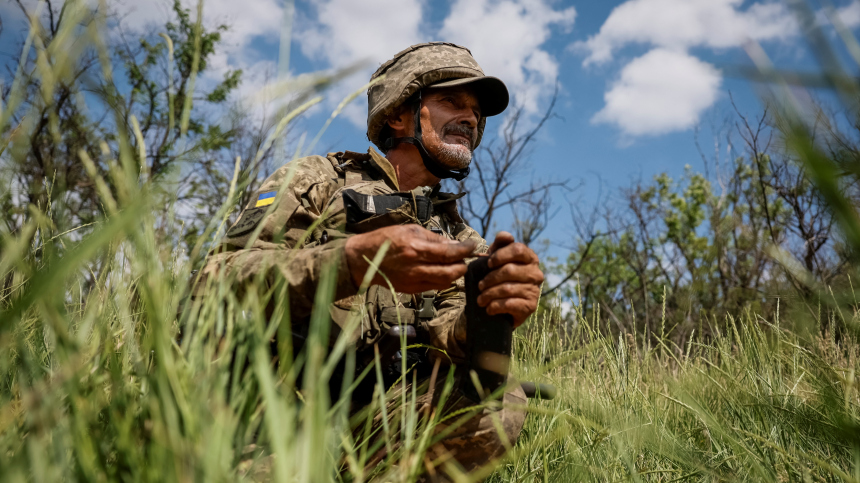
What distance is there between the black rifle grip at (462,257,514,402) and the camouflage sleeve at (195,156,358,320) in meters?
0.37

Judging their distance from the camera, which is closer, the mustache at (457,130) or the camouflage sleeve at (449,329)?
the camouflage sleeve at (449,329)

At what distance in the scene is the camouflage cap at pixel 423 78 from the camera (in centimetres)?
263

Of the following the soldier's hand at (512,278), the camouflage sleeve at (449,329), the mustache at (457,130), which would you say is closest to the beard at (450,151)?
the mustache at (457,130)

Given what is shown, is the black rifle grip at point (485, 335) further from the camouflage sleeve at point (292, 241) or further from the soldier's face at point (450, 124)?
the soldier's face at point (450, 124)

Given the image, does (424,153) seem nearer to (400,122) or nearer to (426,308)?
(400,122)

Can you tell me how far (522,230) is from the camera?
10.0m

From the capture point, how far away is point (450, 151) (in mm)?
2539

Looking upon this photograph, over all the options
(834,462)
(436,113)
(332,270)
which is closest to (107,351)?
(332,270)

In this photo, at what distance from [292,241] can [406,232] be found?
0.78 meters

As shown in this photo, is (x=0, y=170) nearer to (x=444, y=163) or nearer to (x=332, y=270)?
(x=332, y=270)

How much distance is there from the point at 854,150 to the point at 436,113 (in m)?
2.17

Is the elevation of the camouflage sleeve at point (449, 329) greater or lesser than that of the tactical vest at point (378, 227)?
lesser

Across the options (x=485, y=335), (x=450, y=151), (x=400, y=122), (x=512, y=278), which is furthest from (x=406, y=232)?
(x=400, y=122)

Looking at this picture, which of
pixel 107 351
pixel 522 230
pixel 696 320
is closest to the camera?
pixel 107 351
